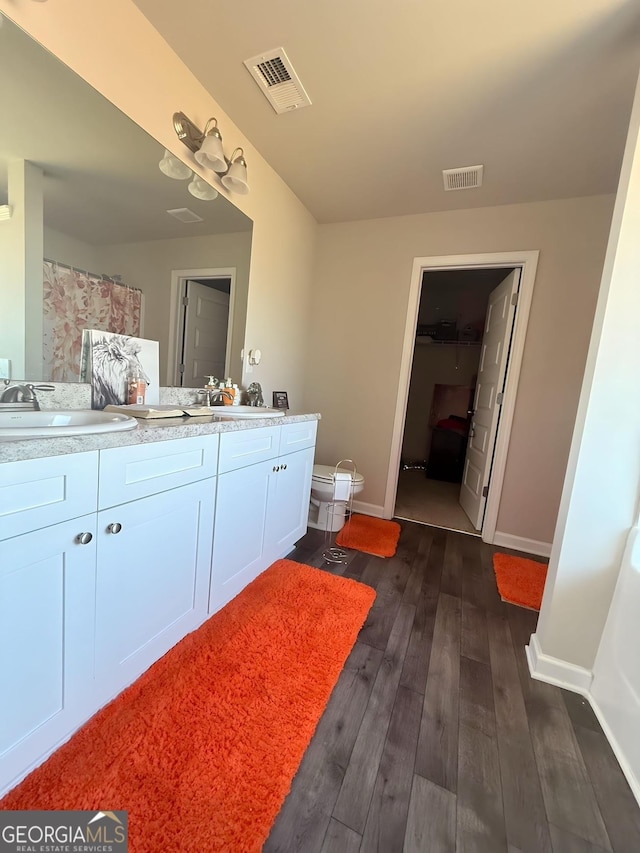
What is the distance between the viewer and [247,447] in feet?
5.10

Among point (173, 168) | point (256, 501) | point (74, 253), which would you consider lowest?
point (256, 501)

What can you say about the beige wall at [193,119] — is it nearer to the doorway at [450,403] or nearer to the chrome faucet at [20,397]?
the chrome faucet at [20,397]

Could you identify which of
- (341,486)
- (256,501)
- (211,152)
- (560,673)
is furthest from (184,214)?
(560,673)

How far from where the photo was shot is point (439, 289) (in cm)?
439

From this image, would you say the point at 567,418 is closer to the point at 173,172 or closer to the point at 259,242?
the point at 259,242

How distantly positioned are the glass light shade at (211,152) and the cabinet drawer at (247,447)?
1.32m

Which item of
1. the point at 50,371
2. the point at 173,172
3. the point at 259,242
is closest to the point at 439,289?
the point at 259,242

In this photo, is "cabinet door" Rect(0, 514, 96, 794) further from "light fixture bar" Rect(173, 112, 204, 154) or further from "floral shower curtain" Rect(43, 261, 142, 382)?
"light fixture bar" Rect(173, 112, 204, 154)

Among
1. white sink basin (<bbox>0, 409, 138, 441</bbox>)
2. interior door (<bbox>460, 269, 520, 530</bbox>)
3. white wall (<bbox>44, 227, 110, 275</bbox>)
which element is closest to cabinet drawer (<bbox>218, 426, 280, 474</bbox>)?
white sink basin (<bbox>0, 409, 138, 441</bbox>)

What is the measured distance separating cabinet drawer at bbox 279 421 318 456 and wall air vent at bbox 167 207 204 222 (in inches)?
47.4

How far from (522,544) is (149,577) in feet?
8.72

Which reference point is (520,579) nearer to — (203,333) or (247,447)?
(247,447)

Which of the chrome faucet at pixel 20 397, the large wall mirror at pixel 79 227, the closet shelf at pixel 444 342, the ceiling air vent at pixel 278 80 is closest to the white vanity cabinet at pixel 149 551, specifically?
the chrome faucet at pixel 20 397

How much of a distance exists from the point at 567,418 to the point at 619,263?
4.86 feet
